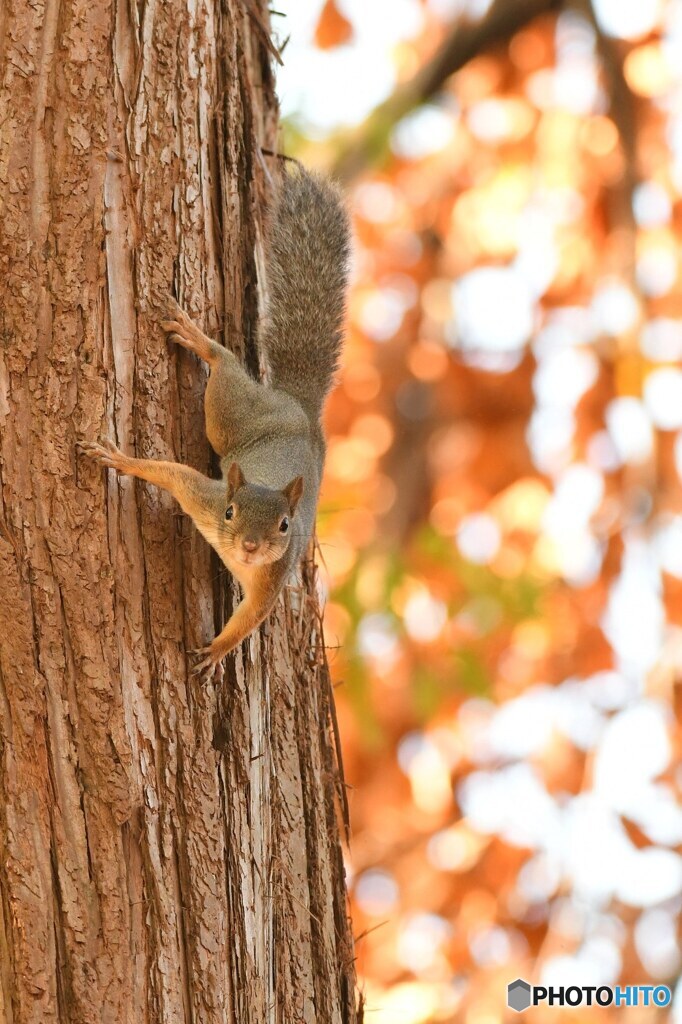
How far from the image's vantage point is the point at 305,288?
249 cm

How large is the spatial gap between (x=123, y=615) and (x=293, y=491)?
1.73 ft

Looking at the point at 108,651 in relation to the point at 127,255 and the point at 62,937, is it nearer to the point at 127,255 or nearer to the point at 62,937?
the point at 62,937

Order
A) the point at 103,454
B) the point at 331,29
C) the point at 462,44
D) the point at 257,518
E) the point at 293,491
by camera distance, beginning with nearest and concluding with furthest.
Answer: the point at 103,454
the point at 257,518
the point at 293,491
the point at 331,29
the point at 462,44

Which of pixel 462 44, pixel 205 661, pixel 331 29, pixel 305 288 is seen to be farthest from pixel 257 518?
pixel 462 44

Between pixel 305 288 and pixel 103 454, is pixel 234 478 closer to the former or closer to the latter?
pixel 103 454

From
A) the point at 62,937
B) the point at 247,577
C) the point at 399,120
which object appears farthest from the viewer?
the point at 399,120

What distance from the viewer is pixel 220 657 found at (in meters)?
1.92

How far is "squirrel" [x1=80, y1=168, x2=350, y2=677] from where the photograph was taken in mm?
1948

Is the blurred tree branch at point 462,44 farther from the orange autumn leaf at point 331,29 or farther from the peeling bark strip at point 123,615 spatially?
the peeling bark strip at point 123,615

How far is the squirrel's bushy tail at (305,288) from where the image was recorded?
245cm

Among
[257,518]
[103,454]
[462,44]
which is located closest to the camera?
[103,454]

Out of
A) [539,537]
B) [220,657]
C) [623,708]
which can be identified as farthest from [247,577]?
[539,537]

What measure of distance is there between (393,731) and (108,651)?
12.1 ft

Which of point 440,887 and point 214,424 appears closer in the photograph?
point 214,424
